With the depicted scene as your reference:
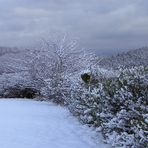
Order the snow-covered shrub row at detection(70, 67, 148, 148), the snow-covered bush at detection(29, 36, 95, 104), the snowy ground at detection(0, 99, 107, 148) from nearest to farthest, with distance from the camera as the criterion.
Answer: the snow-covered shrub row at detection(70, 67, 148, 148) → the snowy ground at detection(0, 99, 107, 148) → the snow-covered bush at detection(29, 36, 95, 104)

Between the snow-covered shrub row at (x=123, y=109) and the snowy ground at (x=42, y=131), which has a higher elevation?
the snow-covered shrub row at (x=123, y=109)

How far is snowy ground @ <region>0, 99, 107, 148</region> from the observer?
9688mm

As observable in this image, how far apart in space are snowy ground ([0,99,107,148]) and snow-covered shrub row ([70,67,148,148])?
46 cm

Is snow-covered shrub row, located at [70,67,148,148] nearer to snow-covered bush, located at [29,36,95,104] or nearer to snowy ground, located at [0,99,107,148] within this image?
snowy ground, located at [0,99,107,148]

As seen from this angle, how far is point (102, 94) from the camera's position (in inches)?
423

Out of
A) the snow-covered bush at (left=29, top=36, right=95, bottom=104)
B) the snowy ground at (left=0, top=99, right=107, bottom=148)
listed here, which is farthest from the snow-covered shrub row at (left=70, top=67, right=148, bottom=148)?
the snow-covered bush at (left=29, top=36, right=95, bottom=104)

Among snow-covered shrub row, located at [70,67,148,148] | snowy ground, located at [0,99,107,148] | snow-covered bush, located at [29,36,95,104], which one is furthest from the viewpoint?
snow-covered bush, located at [29,36,95,104]

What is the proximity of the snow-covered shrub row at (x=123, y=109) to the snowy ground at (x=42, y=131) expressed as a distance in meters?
0.46

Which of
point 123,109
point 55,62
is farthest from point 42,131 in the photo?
point 55,62

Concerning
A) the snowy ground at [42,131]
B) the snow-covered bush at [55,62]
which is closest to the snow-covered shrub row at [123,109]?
the snowy ground at [42,131]

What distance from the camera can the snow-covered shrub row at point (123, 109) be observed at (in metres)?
7.81

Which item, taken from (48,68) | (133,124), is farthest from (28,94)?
(133,124)

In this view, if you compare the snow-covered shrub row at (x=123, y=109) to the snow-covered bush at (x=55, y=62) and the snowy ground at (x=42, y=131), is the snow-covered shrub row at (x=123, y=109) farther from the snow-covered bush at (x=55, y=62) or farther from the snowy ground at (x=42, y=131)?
the snow-covered bush at (x=55, y=62)

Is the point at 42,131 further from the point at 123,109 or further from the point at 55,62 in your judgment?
the point at 55,62
